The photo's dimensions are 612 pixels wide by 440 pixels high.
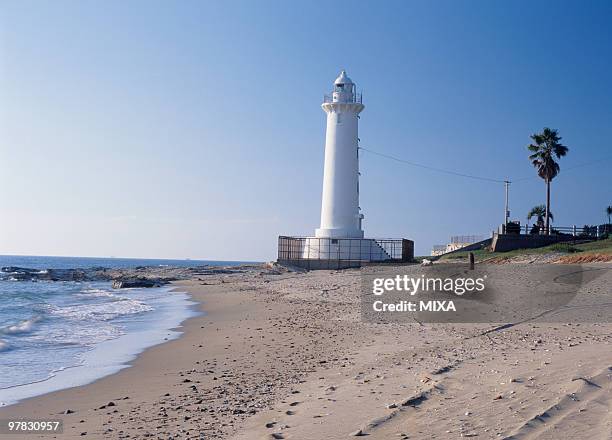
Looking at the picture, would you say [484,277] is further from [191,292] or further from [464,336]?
[191,292]

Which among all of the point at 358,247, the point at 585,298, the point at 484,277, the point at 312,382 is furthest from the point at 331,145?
the point at 312,382

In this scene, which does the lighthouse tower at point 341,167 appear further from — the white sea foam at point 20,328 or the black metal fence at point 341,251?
the white sea foam at point 20,328

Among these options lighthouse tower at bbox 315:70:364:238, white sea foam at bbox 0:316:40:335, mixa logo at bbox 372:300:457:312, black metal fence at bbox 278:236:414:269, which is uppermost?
lighthouse tower at bbox 315:70:364:238

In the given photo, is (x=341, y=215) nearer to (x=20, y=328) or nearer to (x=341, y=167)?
(x=341, y=167)

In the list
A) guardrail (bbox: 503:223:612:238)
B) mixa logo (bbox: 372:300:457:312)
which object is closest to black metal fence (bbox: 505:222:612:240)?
guardrail (bbox: 503:223:612:238)

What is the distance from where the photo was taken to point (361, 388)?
7.52 meters

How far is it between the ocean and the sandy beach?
2.36 feet

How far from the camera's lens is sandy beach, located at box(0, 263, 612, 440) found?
5836 millimetres

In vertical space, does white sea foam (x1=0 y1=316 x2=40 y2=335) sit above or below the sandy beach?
below

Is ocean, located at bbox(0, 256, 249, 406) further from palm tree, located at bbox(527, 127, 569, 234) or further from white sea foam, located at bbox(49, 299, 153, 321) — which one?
palm tree, located at bbox(527, 127, 569, 234)

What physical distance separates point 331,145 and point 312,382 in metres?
36.8

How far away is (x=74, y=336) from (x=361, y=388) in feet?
33.0

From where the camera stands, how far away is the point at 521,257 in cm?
3212

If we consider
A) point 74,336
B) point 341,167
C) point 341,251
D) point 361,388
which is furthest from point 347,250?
point 361,388
